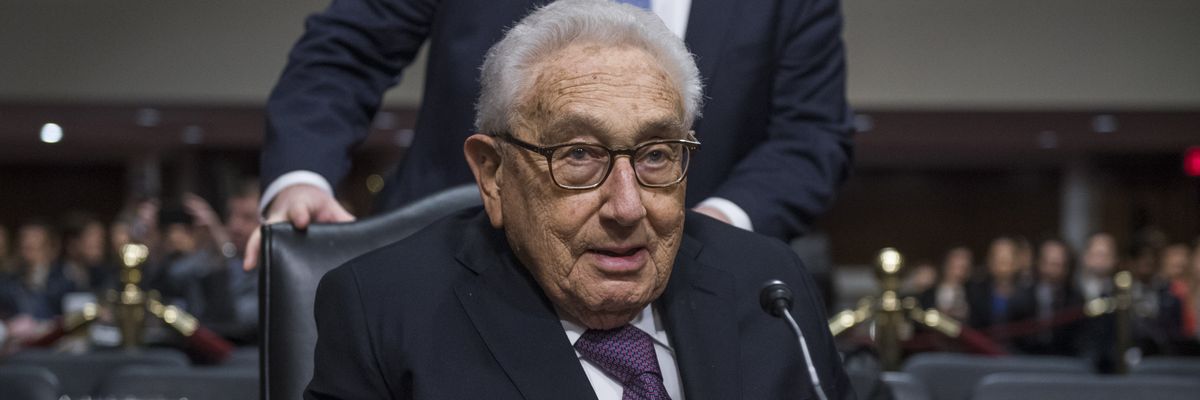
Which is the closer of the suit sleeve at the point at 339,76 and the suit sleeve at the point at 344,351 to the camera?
the suit sleeve at the point at 344,351

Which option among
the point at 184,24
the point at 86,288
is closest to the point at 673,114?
the point at 86,288

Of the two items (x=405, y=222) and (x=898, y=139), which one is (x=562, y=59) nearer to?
(x=405, y=222)

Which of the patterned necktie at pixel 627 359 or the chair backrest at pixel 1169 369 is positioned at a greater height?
the patterned necktie at pixel 627 359

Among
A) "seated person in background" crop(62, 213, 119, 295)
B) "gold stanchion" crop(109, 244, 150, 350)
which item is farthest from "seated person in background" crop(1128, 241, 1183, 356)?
"seated person in background" crop(62, 213, 119, 295)

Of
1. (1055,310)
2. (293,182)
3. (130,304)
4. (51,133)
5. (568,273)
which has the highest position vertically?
(51,133)

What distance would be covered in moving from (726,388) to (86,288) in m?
8.84

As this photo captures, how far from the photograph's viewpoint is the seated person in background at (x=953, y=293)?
942 cm

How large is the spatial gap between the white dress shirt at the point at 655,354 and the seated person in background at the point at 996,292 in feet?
27.1

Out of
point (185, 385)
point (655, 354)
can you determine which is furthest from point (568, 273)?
point (185, 385)

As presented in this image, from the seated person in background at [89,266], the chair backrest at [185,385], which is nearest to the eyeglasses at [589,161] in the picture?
the chair backrest at [185,385]

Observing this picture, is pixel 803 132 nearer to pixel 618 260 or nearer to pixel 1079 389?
pixel 618 260

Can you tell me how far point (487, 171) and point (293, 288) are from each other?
0.96 feet

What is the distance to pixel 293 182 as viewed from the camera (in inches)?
66.2

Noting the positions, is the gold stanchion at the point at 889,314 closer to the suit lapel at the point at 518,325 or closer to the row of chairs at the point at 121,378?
the row of chairs at the point at 121,378
